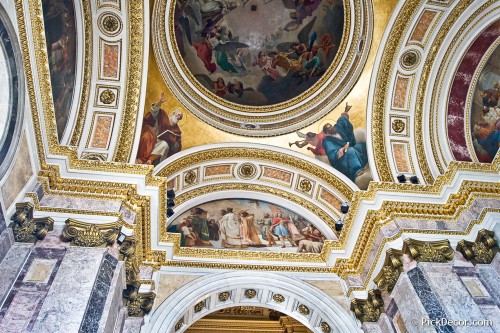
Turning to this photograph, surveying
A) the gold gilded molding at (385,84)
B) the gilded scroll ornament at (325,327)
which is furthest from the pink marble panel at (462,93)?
the gilded scroll ornament at (325,327)

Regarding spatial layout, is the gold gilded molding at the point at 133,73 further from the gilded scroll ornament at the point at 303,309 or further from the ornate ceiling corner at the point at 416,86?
the ornate ceiling corner at the point at 416,86

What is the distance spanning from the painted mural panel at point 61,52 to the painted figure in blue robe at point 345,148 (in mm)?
6514

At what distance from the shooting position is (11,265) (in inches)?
257

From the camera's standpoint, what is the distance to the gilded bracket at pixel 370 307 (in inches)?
337

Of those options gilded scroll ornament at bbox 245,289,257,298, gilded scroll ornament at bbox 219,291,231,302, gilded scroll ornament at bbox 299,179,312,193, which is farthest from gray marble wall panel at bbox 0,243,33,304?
gilded scroll ornament at bbox 299,179,312,193

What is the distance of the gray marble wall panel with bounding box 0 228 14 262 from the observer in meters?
6.48

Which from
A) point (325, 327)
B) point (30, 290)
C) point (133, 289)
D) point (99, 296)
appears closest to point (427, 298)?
point (325, 327)

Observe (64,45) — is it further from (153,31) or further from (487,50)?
(487,50)

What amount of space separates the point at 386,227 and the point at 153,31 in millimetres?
7338

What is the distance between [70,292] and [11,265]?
3.63ft

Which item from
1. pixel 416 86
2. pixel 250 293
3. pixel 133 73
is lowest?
pixel 250 293

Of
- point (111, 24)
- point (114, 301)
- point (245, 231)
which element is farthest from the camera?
point (245, 231)

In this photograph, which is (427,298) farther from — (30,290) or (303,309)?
(30,290)

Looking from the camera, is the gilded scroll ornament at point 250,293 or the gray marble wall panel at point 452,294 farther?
the gilded scroll ornament at point 250,293
